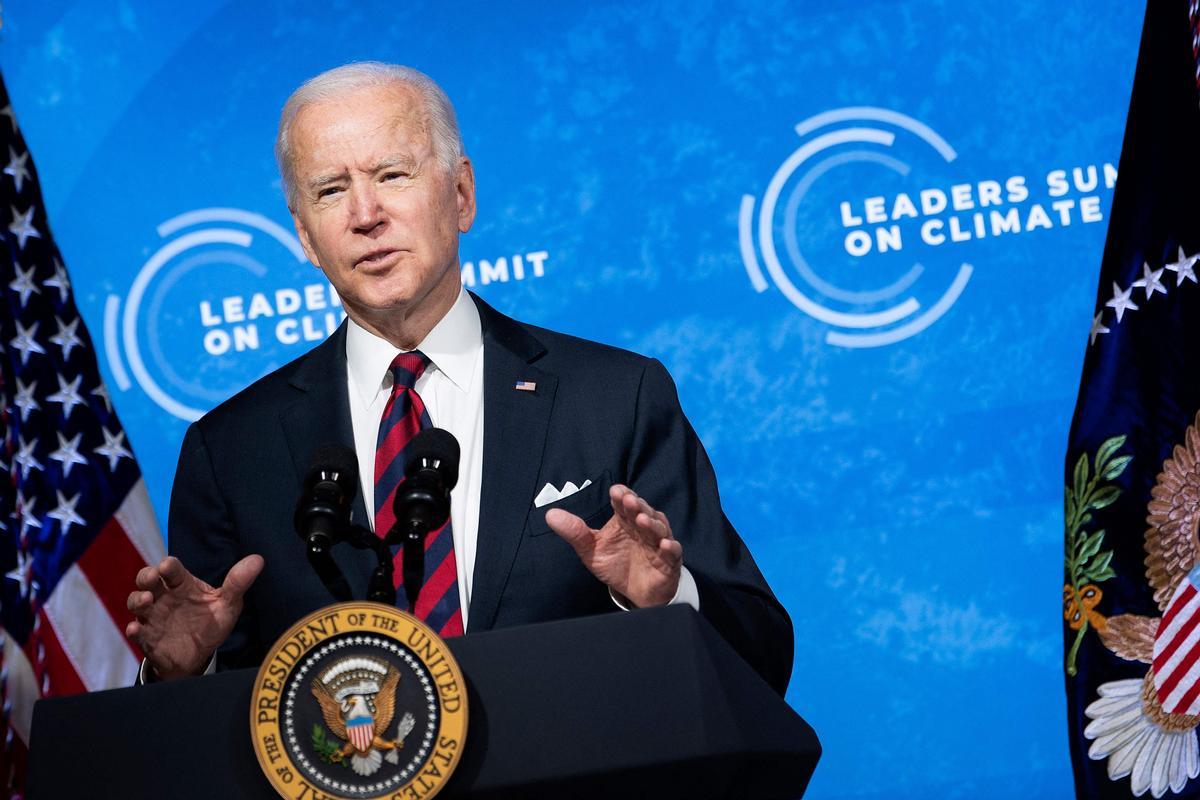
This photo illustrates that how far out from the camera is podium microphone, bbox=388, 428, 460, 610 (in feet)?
4.83

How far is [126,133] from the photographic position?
3.49m

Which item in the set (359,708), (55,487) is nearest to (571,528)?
(359,708)

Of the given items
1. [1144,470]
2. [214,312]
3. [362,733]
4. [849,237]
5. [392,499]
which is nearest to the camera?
[362,733]

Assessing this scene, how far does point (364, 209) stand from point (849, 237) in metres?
1.44

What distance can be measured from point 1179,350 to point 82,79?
2.66 meters

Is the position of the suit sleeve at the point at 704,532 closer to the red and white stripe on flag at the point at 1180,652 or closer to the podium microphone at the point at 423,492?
the podium microphone at the point at 423,492

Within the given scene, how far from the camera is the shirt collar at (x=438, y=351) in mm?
2139

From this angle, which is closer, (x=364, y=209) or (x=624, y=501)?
(x=624, y=501)

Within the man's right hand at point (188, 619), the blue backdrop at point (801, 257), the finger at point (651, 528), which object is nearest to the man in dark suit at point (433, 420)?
the man's right hand at point (188, 619)

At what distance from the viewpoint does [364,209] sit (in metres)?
2.07

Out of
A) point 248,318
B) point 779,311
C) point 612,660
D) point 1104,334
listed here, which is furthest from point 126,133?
point 612,660

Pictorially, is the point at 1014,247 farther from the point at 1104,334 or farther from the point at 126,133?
the point at 126,133

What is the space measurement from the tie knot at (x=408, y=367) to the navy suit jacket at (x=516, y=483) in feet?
0.33

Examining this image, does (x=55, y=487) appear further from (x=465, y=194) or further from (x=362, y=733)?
(x=362, y=733)
